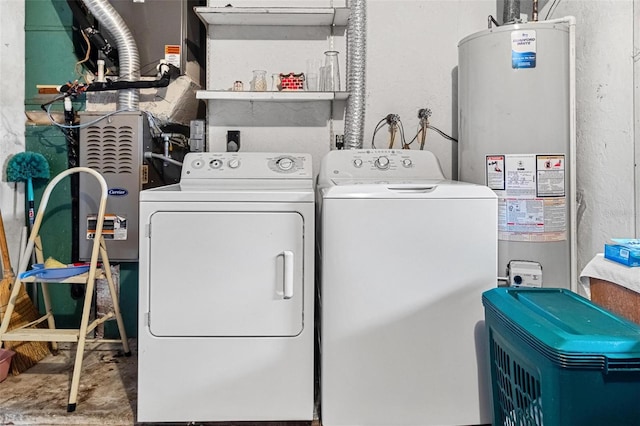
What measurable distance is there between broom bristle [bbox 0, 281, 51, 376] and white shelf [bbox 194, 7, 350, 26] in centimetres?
175

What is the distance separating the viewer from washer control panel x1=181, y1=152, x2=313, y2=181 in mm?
1938

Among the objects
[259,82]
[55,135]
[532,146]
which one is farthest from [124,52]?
[532,146]

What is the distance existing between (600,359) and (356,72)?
1.75 meters

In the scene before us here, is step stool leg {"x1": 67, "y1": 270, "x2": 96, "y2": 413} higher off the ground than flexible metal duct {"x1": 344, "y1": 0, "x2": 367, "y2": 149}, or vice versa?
flexible metal duct {"x1": 344, "y1": 0, "x2": 367, "y2": 149}

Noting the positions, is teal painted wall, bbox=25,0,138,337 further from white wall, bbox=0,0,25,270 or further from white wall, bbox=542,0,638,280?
white wall, bbox=542,0,638,280

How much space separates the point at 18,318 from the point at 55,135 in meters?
1.05

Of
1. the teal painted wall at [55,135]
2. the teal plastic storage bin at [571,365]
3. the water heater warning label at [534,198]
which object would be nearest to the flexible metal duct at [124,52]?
the teal painted wall at [55,135]

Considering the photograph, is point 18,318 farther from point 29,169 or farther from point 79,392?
point 29,169

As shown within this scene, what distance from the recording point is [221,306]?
1514 mm

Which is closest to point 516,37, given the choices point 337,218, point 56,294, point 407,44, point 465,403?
point 407,44

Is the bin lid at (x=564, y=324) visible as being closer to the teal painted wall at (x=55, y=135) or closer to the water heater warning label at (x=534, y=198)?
the water heater warning label at (x=534, y=198)

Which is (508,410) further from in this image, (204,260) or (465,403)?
(204,260)

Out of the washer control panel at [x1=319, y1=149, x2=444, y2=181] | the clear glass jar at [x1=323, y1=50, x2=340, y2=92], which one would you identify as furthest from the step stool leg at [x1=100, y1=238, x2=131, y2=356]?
the clear glass jar at [x1=323, y1=50, x2=340, y2=92]

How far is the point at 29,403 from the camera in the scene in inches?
66.5
